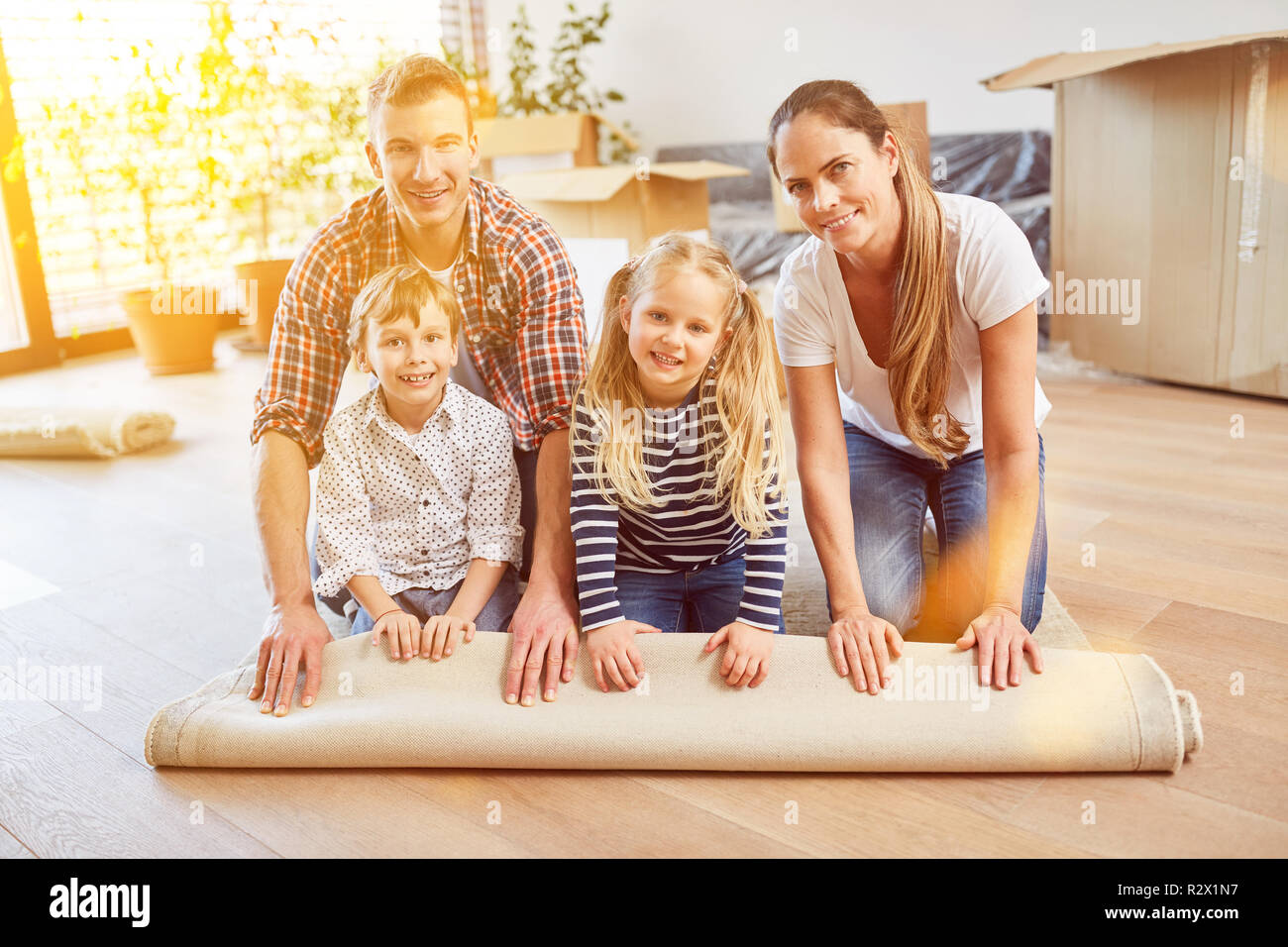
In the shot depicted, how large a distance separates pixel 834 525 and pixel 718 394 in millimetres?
237

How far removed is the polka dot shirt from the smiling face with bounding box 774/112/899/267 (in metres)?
0.56

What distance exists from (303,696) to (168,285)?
8.83 feet

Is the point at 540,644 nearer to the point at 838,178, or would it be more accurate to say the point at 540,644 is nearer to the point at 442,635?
the point at 442,635

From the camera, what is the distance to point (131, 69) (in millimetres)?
3535

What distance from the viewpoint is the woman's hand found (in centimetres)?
127

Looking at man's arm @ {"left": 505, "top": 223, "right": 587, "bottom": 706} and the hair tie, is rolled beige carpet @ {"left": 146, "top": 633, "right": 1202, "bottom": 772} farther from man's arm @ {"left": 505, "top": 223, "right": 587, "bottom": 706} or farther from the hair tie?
the hair tie

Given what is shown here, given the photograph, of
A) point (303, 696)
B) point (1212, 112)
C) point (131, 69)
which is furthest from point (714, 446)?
point (131, 69)

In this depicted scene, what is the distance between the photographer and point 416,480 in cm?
154

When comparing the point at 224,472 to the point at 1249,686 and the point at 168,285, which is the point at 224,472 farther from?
the point at 1249,686

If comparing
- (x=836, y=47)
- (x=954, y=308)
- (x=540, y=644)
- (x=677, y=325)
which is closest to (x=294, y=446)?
(x=540, y=644)

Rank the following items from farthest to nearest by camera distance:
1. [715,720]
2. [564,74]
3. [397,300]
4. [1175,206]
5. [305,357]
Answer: [564,74] → [1175,206] → [305,357] → [397,300] → [715,720]

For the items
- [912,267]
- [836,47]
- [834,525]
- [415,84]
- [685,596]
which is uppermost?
[836,47]

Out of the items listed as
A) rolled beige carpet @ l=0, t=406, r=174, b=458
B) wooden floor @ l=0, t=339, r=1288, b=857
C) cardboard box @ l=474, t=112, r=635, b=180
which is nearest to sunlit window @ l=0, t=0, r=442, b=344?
cardboard box @ l=474, t=112, r=635, b=180

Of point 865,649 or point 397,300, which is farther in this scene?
point 397,300
